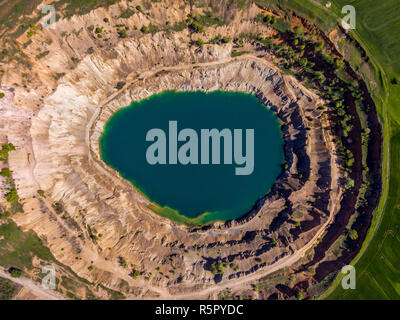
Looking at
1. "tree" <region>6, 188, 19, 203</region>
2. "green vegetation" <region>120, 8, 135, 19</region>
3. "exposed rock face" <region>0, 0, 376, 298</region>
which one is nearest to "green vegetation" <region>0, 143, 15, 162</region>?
"exposed rock face" <region>0, 0, 376, 298</region>

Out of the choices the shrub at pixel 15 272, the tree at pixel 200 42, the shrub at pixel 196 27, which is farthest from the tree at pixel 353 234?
the shrub at pixel 15 272

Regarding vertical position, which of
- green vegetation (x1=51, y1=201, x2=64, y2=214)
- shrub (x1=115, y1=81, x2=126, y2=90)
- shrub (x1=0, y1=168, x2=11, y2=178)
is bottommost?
green vegetation (x1=51, y1=201, x2=64, y2=214)

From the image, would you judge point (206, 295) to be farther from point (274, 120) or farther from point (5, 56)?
point (5, 56)

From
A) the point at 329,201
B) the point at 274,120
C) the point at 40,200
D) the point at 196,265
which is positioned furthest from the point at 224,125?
the point at 40,200

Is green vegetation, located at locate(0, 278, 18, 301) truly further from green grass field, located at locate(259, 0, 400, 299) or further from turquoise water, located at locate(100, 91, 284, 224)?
green grass field, located at locate(259, 0, 400, 299)

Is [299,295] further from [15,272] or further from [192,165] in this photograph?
[15,272]

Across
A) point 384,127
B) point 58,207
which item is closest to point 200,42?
point 384,127
